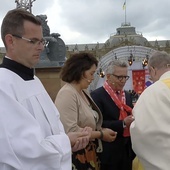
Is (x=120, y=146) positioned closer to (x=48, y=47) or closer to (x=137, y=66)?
(x=48, y=47)

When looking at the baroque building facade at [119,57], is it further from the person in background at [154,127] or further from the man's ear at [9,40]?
the man's ear at [9,40]

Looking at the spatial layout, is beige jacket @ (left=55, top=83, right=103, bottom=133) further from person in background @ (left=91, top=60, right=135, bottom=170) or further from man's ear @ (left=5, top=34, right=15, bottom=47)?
man's ear @ (left=5, top=34, right=15, bottom=47)

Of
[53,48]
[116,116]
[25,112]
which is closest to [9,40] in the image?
[25,112]

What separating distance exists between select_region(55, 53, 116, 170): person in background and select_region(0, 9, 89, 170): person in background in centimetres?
94

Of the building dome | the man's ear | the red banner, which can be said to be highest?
the building dome

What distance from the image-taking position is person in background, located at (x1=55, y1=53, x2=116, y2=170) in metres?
3.26

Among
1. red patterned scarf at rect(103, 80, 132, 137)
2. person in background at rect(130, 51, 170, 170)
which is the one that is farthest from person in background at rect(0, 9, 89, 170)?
red patterned scarf at rect(103, 80, 132, 137)

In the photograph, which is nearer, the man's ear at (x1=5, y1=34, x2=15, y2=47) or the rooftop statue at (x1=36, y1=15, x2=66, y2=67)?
the man's ear at (x1=5, y1=34, x2=15, y2=47)

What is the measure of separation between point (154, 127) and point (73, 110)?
817 mm

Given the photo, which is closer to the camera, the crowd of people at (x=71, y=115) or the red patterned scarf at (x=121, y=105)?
the crowd of people at (x=71, y=115)

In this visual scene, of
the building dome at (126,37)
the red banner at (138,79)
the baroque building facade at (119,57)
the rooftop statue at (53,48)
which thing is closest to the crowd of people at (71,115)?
the baroque building facade at (119,57)

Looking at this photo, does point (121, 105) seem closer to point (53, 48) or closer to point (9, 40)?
point (9, 40)

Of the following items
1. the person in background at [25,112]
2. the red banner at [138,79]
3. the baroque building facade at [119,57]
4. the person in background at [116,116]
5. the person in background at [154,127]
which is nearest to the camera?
the person in background at [25,112]

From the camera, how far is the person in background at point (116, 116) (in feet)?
13.3
